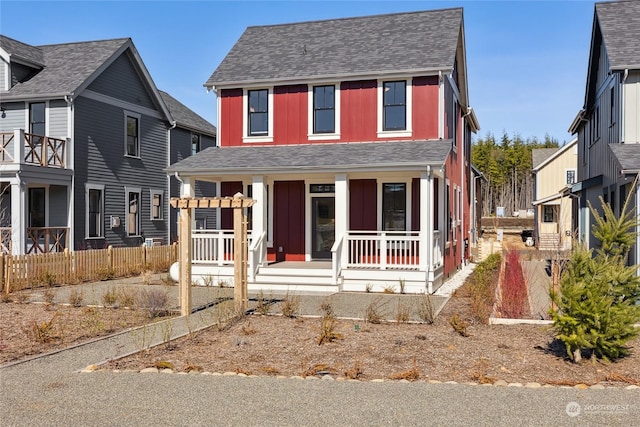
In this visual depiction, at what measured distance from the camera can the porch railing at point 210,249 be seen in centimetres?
1733

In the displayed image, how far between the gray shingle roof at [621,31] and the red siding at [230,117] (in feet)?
35.0

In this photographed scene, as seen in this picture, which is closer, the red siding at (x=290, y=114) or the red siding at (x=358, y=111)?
the red siding at (x=358, y=111)

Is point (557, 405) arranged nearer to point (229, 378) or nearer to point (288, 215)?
point (229, 378)

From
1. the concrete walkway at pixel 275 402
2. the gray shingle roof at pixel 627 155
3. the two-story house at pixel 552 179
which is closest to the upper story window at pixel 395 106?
the gray shingle roof at pixel 627 155

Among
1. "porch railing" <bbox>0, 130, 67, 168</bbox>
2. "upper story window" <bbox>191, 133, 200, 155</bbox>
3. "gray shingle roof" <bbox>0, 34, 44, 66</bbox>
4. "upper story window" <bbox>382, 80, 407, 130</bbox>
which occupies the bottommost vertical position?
"porch railing" <bbox>0, 130, 67, 168</bbox>

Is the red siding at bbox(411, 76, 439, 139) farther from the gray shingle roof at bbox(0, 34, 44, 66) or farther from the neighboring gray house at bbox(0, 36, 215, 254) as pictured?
the gray shingle roof at bbox(0, 34, 44, 66)

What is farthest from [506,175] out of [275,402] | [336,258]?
[275,402]

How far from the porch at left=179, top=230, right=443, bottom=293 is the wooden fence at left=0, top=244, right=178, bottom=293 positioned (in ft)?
10.9

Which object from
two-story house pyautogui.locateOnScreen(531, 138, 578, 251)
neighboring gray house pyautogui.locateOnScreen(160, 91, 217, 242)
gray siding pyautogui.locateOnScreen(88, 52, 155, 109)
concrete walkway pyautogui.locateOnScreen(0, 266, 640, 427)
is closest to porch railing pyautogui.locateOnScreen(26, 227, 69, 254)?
gray siding pyautogui.locateOnScreen(88, 52, 155, 109)

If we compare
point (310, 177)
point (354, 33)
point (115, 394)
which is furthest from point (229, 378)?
point (354, 33)

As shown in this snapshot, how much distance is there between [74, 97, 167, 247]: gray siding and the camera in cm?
2338

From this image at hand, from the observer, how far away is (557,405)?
20.6ft

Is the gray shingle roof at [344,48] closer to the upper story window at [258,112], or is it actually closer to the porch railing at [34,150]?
the upper story window at [258,112]

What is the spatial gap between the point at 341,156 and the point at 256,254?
11.6ft
